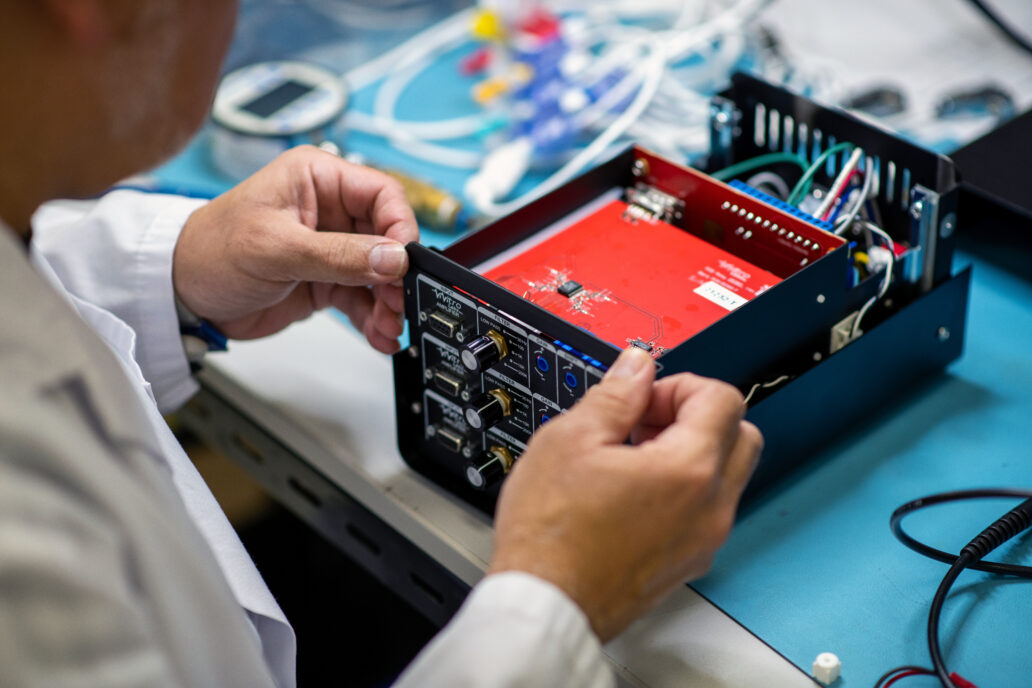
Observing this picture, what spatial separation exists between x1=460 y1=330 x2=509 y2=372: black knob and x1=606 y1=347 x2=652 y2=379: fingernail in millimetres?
132

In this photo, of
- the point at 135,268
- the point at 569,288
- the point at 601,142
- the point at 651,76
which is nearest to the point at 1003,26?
the point at 651,76

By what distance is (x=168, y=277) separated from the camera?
1.05 m

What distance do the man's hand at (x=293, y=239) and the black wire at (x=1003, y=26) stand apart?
3.09 feet

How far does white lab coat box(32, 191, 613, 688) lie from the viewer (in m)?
0.63

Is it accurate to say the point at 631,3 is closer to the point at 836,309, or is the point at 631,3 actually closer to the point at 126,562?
the point at 836,309

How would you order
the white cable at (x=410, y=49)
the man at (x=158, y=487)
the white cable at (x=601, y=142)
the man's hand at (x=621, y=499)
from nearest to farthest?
the man at (x=158, y=487), the man's hand at (x=621, y=499), the white cable at (x=601, y=142), the white cable at (x=410, y=49)

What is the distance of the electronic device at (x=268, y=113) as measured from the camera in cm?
140

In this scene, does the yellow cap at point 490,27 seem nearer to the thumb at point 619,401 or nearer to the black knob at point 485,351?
the black knob at point 485,351

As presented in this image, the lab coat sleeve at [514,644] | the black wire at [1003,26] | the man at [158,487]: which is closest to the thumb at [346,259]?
the man at [158,487]

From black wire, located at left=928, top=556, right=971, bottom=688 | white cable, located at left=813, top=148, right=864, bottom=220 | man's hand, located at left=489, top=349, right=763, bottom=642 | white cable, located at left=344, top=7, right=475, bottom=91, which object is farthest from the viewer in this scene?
white cable, located at left=344, top=7, right=475, bottom=91

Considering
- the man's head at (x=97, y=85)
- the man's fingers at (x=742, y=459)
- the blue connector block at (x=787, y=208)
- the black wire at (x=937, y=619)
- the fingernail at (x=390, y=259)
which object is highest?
the man's head at (x=97, y=85)

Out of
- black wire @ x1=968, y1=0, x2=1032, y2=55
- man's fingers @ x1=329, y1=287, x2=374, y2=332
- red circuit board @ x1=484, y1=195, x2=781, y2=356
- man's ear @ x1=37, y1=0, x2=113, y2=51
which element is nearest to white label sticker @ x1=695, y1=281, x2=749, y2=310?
red circuit board @ x1=484, y1=195, x2=781, y2=356

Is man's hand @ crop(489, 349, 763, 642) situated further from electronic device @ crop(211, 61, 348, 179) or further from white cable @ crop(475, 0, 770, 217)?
electronic device @ crop(211, 61, 348, 179)

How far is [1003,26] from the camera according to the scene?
1490mm
